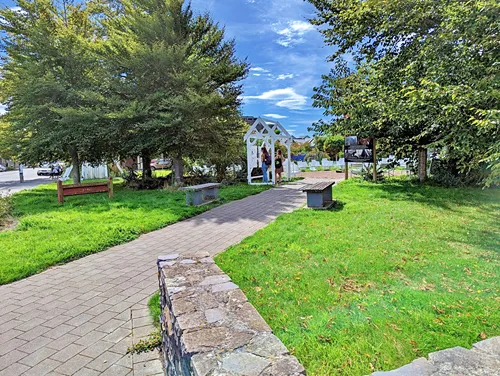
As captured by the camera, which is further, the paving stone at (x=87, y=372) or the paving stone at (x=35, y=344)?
the paving stone at (x=35, y=344)

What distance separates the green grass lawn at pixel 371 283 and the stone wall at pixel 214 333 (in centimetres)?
73

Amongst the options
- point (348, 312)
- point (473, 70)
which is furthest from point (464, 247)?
point (473, 70)

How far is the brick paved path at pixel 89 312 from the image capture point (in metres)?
2.62

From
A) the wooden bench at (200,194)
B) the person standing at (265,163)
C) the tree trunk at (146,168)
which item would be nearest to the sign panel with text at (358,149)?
the person standing at (265,163)

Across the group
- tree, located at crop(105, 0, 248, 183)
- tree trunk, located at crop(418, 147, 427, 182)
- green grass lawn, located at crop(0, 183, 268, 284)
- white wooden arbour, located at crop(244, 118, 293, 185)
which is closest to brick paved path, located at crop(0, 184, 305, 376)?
green grass lawn, located at crop(0, 183, 268, 284)

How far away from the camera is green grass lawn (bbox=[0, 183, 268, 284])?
5.02 m

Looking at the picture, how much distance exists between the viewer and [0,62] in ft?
54.9

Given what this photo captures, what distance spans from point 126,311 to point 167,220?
4.09 metres

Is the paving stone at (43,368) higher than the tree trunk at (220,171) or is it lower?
lower

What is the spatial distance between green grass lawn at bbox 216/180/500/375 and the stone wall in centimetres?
73

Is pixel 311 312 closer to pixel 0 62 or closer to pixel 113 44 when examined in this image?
pixel 113 44

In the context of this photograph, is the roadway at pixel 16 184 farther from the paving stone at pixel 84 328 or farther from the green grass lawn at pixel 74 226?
the paving stone at pixel 84 328

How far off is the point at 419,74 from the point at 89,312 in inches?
350

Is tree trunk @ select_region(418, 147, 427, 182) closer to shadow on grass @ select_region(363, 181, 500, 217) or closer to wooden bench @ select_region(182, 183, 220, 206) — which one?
shadow on grass @ select_region(363, 181, 500, 217)
